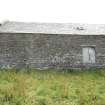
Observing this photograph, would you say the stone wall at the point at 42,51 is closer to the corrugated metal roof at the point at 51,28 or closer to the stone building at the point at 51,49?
the stone building at the point at 51,49

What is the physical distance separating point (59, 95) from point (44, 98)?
1224 mm

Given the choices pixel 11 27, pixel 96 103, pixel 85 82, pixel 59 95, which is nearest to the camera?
pixel 96 103

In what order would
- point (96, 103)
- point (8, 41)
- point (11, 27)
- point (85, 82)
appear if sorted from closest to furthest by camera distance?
point (96, 103) → point (85, 82) → point (8, 41) → point (11, 27)

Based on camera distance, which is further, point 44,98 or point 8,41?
point 8,41

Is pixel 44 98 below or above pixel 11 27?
below

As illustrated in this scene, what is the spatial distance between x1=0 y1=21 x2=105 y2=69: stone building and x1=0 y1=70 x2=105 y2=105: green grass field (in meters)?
2.13

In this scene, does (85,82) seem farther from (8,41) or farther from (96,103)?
(8,41)

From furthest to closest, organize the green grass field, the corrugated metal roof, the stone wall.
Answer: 1. the corrugated metal roof
2. the stone wall
3. the green grass field

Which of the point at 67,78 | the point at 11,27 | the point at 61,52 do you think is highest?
the point at 11,27

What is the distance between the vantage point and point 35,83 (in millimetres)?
18797

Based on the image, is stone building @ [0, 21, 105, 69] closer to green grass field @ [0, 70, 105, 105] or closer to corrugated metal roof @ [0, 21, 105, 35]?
corrugated metal roof @ [0, 21, 105, 35]

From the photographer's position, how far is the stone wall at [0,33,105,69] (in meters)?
24.9

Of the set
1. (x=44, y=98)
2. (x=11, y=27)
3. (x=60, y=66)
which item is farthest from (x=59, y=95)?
(x=11, y=27)

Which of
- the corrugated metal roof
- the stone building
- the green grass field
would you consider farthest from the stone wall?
the green grass field
